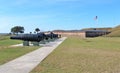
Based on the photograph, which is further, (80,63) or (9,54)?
(9,54)

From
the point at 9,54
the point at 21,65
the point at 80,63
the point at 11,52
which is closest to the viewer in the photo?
the point at 21,65

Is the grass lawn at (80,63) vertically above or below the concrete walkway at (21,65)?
below

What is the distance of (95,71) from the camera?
12.2m

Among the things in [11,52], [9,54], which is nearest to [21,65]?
[9,54]

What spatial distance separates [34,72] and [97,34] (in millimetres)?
132709

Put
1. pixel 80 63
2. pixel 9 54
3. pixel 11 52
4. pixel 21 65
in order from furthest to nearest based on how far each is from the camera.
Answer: pixel 11 52, pixel 9 54, pixel 80 63, pixel 21 65

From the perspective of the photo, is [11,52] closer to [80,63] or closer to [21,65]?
[21,65]

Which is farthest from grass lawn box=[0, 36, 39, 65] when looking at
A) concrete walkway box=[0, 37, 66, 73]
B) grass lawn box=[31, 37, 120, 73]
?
grass lawn box=[31, 37, 120, 73]

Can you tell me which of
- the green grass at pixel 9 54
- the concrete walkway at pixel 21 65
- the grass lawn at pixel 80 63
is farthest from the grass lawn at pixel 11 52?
the grass lawn at pixel 80 63

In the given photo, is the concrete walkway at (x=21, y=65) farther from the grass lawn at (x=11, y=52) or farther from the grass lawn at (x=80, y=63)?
the grass lawn at (x=11, y=52)

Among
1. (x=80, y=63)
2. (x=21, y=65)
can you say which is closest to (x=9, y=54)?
(x=21, y=65)

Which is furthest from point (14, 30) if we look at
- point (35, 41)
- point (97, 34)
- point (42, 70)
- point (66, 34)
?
point (42, 70)

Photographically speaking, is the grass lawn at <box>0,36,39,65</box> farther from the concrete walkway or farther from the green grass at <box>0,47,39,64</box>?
the concrete walkway

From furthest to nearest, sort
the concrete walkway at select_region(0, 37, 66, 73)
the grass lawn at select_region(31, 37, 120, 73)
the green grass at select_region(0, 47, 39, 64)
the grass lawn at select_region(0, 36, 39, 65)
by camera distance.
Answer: the grass lawn at select_region(0, 36, 39, 65), the green grass at select_region(0, 47, 39, 64), the grass lawn at select_region(31, 37, 120, 73), the concrete walkway at select_region(0, 37, 66, 73)
